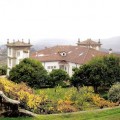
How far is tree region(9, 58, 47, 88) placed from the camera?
128ft

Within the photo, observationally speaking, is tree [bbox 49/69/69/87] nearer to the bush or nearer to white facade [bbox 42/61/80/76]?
white facade [bbox 42/61/80/76]

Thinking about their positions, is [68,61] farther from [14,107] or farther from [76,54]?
[14,107]

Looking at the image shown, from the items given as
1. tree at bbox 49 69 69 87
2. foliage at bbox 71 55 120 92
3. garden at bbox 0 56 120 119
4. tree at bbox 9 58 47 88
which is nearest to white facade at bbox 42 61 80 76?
garden at bbox 0 56 120 119

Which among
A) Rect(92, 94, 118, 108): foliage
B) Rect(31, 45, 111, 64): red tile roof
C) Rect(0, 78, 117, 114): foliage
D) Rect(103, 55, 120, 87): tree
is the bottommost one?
Rect(92, 94, 118, 108): foliage

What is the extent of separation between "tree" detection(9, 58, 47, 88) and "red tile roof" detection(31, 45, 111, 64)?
9.43m

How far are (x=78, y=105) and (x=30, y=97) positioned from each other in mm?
5197

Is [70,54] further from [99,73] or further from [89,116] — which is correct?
[89,116]

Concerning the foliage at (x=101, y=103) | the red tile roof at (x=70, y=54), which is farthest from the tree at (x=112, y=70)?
the red tile roof at (x=70, y=54)

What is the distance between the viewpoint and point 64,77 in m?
41.2

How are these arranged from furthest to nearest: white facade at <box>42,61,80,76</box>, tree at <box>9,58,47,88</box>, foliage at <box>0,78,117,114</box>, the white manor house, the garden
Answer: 1. white facade at <box>42,61,80,76</box>
2. the white manor house
3. tree at <box>9,58,47,88</box>
4. the garden
5. foliage at <box>0,78,117,114</box>

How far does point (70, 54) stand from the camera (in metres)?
52.8

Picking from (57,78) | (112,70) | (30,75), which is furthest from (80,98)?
(57,78)

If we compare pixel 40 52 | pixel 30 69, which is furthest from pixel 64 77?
pixel 40 52

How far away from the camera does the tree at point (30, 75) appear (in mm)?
39000
